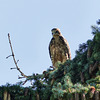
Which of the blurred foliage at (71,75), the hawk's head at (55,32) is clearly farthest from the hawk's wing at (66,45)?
the blurred foliage at (71,75)

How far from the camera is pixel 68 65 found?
553 cm

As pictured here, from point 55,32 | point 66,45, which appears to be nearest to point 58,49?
point 66,45

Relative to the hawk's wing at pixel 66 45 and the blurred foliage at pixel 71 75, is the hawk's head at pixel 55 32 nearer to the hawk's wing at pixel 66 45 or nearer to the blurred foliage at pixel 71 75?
the hawk's wing at pixel 66 45

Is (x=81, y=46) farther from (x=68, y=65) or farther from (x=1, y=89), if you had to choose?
(x=1, y=89)

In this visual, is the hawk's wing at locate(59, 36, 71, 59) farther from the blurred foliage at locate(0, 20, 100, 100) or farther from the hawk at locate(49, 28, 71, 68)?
the blurred foliage at locate(0, 20, 100, 100)

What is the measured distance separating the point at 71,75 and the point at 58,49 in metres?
3.13

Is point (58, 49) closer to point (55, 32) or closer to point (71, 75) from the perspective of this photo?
point (55, 32)

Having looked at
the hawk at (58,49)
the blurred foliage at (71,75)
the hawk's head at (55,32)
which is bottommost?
the blurred foliage at (71,75)

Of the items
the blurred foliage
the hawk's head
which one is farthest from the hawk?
the blurred foliage

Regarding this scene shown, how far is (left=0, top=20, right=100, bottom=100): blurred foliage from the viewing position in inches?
189

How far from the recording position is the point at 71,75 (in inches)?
205

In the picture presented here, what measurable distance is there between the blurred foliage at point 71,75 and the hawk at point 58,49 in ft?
7.85

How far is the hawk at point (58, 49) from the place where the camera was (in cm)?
825

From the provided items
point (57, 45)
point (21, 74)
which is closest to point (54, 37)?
point (57, 45)
